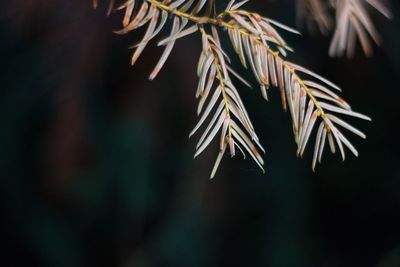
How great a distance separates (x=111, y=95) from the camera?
1.55 m

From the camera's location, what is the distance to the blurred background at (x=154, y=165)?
1501mm

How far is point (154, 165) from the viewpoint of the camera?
5.19 feet

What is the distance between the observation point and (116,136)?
1551mm

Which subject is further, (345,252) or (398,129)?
(345,252)

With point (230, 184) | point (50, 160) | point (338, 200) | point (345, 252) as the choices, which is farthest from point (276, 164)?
point (50, 160)

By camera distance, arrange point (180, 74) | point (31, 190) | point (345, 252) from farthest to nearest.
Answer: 1. point (345, 252)
2. point (31, 190)
3. point (180, 74)

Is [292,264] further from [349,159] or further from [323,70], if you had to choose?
[323,70]

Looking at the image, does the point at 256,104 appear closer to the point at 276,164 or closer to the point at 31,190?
the point at 276,164

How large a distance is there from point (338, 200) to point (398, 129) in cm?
24

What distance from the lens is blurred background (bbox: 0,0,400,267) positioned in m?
1.50

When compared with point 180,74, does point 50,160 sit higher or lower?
lower

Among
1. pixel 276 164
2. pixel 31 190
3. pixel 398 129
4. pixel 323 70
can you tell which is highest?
pixel 323 70

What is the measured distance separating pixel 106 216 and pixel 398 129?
30.1 inches

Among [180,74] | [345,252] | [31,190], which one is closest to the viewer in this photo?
[180,74]
